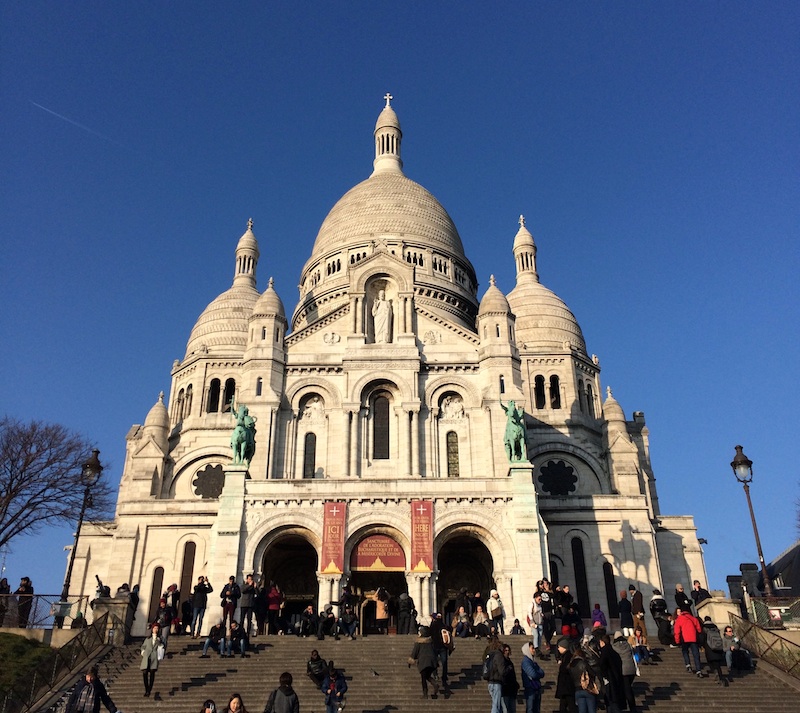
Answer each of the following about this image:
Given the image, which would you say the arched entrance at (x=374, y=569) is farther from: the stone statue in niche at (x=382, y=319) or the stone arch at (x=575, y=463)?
the stone arch at (x=575, y=463)

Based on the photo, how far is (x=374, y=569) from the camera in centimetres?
3300

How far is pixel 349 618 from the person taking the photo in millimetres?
26234

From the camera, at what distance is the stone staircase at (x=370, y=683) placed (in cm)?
1994

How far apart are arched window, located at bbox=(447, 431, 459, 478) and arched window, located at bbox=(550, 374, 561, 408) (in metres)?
12.3

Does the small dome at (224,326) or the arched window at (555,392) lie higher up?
the small dome at (224,326)

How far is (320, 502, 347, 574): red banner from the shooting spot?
106 feet

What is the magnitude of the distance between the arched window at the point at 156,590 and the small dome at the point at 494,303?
19.4 m

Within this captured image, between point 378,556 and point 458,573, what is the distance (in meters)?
6.12

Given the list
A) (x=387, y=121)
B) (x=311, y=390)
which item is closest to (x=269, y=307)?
(x=311, y=390)

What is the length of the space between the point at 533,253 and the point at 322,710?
44832 millimetres

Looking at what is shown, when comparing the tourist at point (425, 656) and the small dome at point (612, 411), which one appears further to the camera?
the small dome at point (612, 411)

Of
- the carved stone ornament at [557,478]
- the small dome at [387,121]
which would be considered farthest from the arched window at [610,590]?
the small dome at [387,121]

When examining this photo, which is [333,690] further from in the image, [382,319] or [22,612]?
[382,319]

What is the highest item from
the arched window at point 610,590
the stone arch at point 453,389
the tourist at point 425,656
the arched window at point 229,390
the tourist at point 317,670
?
the arched window at point 229,390
